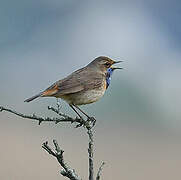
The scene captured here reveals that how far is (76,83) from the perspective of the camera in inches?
265

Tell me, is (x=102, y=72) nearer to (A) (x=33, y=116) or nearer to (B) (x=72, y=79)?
(B) (x=72, y=79)

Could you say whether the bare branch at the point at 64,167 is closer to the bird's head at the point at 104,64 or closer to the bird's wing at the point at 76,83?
the bird's wing at the point at 76,83

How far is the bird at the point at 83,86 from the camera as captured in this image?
6410 mm

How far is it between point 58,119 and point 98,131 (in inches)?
1052

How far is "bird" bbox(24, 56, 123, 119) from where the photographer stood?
6410mm

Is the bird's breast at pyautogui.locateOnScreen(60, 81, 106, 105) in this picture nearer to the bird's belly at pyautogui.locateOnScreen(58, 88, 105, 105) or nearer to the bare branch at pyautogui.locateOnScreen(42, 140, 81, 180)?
the bird's belly at pyautogui.locateOnScreen(58, 88, 105, 105)

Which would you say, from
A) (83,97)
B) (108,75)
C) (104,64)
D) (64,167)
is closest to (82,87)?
(83,97)

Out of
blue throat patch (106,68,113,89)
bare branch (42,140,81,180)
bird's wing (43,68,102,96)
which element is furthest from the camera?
blue throat patch (106,68,113,89)

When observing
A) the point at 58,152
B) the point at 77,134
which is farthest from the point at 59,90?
the point at 77,134

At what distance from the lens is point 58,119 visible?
451cm

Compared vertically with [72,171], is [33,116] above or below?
above

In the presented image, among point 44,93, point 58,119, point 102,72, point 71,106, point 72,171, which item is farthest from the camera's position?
point 102,72

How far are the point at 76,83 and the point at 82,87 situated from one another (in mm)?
100

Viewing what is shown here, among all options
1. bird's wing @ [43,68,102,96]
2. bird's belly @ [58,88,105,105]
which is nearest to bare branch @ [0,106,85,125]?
bird's wing @ [43,68,102,96]
